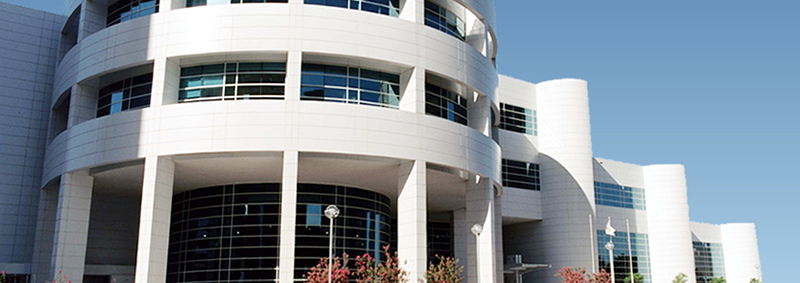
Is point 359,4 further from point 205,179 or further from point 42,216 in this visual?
point 42,216

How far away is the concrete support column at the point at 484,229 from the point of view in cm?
3756

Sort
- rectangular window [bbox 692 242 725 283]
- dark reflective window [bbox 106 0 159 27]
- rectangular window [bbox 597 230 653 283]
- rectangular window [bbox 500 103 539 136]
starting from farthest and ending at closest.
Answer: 1. rectangular window [bbox 692 242 725 283]
2. rectangular window [bbox 597 230 653 283]
3. rectangular window [bbox 500 103 539 136]
4. dark reflective window [bbox 106 0 159 27]

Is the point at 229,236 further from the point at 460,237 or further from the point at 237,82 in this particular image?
the point at 460,237

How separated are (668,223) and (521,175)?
19.6 meters

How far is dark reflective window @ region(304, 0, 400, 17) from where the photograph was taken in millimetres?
35500

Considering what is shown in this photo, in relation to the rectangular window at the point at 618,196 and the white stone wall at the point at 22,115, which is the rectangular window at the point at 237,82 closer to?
the white stone wall at the point at 22,115

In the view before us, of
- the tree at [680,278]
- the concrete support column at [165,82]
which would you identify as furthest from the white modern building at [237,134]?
the tree at [680,278]

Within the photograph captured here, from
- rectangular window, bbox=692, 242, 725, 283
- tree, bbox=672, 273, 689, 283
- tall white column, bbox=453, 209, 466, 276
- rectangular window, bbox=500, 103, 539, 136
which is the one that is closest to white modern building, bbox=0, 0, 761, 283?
tall white column, bbox=453, 209, 466, 276

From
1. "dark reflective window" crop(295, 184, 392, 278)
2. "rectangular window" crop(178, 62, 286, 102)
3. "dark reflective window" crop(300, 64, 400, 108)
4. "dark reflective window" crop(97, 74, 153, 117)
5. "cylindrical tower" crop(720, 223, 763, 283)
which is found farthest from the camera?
"cylindrical tower" crop(720, 223, 763, 283)

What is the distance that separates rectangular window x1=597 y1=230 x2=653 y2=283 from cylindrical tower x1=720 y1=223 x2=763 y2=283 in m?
19.1

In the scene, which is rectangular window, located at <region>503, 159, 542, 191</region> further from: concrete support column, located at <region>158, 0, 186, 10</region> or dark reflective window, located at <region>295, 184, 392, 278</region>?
concrete support column, located at <region>158, 0, 186, 10</region>

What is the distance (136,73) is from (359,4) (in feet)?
39.3

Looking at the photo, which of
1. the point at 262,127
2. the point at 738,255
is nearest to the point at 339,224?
the point at 262,127

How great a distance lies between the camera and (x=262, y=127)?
102 ft
